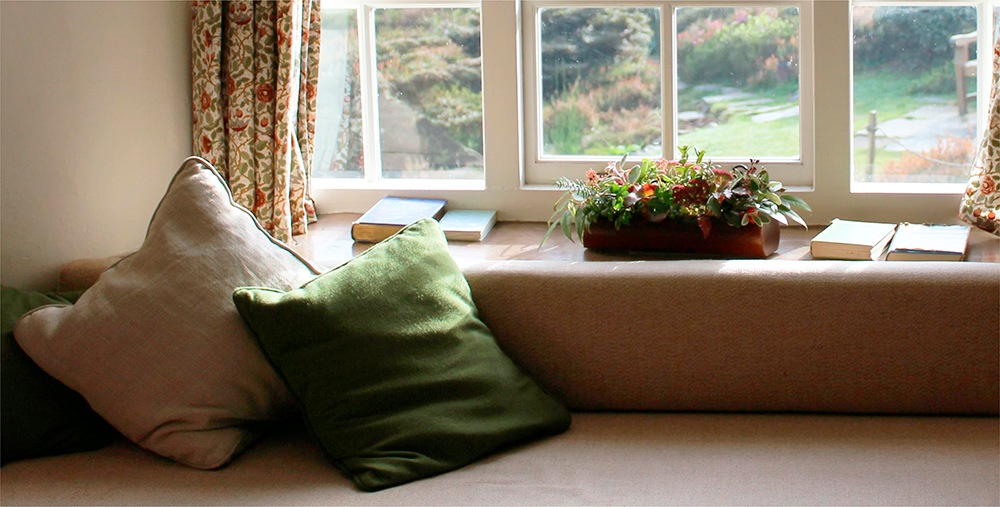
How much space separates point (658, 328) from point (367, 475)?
0.67 m

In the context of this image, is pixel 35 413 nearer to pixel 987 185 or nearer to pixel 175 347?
pixel 175 347

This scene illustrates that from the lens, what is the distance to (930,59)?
265 cm

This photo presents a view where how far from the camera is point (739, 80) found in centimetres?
274

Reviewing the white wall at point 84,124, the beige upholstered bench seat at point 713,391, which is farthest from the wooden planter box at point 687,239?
the white wall at point 84,124

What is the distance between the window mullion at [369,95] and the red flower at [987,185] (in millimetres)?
1704

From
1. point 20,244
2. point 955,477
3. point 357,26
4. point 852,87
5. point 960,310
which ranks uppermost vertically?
point 357,26

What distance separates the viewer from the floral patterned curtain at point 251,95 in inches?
99.6

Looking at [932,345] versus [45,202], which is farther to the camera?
[45,202]

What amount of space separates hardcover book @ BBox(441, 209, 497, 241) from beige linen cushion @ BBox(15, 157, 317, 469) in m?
0.86

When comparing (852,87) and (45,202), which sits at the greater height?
(852,87)

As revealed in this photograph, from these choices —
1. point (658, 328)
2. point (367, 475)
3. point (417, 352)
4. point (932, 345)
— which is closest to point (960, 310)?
point (932, 345)

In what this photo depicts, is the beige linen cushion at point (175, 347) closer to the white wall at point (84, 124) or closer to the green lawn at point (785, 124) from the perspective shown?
the white wall at point (84, 124)

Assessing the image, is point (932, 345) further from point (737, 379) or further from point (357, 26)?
point (357, 26)

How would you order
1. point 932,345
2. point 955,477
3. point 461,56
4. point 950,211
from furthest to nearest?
point 461,56 < point 950,211 < point 932,345 < point 955,477
